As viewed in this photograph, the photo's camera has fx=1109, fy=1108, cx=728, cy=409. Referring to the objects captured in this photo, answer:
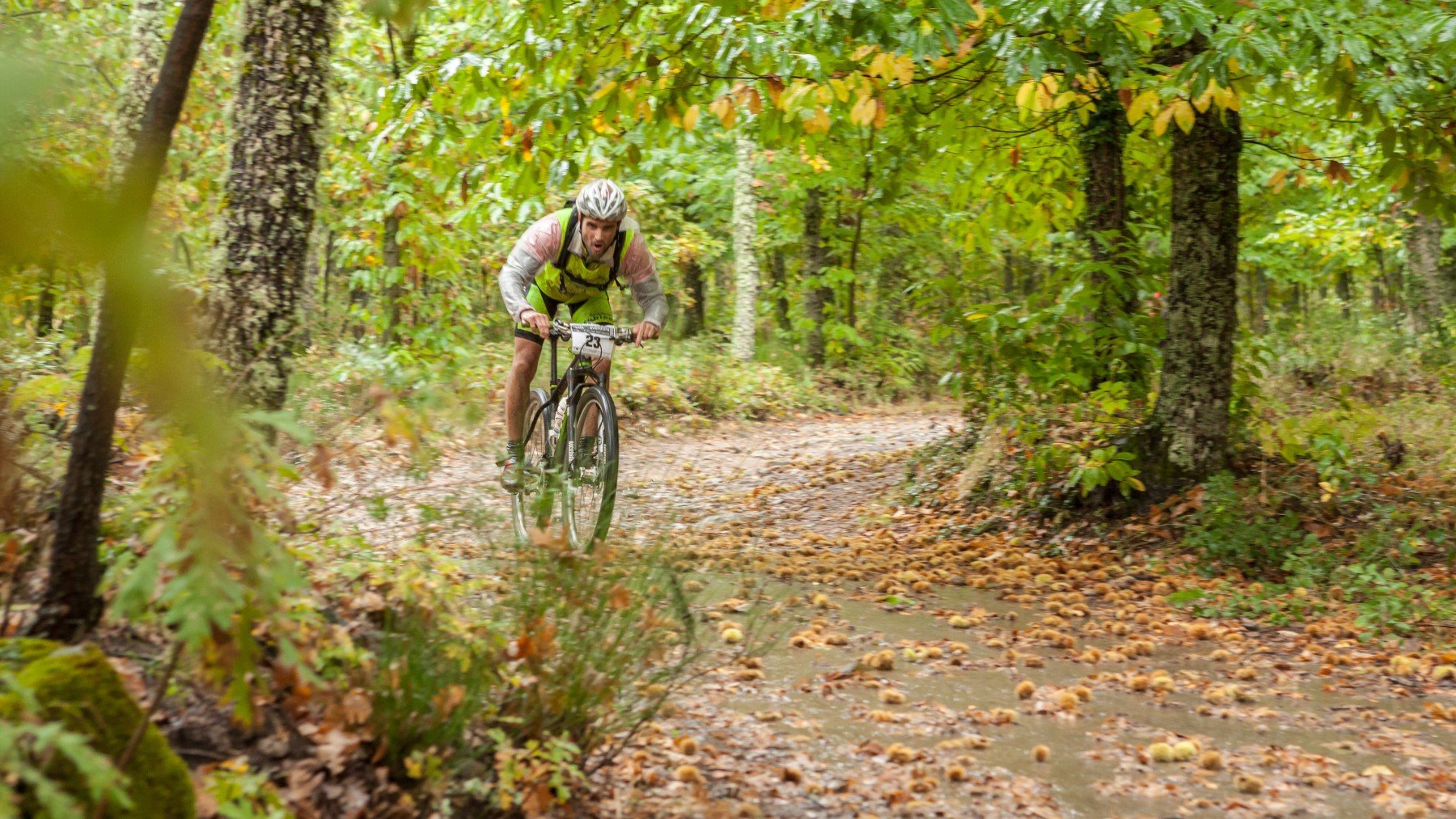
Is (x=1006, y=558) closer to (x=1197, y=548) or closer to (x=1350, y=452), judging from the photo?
(x=1197, y=548)

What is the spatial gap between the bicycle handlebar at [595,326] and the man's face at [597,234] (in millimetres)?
424

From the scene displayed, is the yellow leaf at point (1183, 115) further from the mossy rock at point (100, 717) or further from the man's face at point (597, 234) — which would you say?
the mossy rock at point (100, 717)

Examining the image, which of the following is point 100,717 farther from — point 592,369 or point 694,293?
point 694,293

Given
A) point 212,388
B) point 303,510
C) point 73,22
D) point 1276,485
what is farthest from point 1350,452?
point 73,22

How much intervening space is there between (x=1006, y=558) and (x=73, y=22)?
851 cm

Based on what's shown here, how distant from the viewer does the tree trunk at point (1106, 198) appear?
774 cm

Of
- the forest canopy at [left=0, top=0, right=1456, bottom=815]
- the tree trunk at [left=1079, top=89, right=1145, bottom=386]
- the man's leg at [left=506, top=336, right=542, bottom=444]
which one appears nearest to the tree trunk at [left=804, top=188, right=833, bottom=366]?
the forest canopy at [left=0, top=0, right=1456, bottom=815]

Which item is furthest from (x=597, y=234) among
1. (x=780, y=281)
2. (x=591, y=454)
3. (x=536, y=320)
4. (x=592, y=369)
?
(x=780, y=281)

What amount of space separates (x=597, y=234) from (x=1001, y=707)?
323cm

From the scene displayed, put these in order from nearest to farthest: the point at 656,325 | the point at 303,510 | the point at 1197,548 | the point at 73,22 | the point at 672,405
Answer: the point at 303,510
the point at 656,325
the point at 1197,548
the point at 73,22
the point at 672,405

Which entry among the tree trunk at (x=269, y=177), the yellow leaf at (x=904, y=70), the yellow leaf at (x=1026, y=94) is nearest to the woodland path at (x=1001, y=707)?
the tree trunk at (x=269, y=177)

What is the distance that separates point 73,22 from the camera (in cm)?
911

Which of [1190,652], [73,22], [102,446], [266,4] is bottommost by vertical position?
[1190,652]

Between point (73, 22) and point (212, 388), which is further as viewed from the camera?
point (73, 22)
